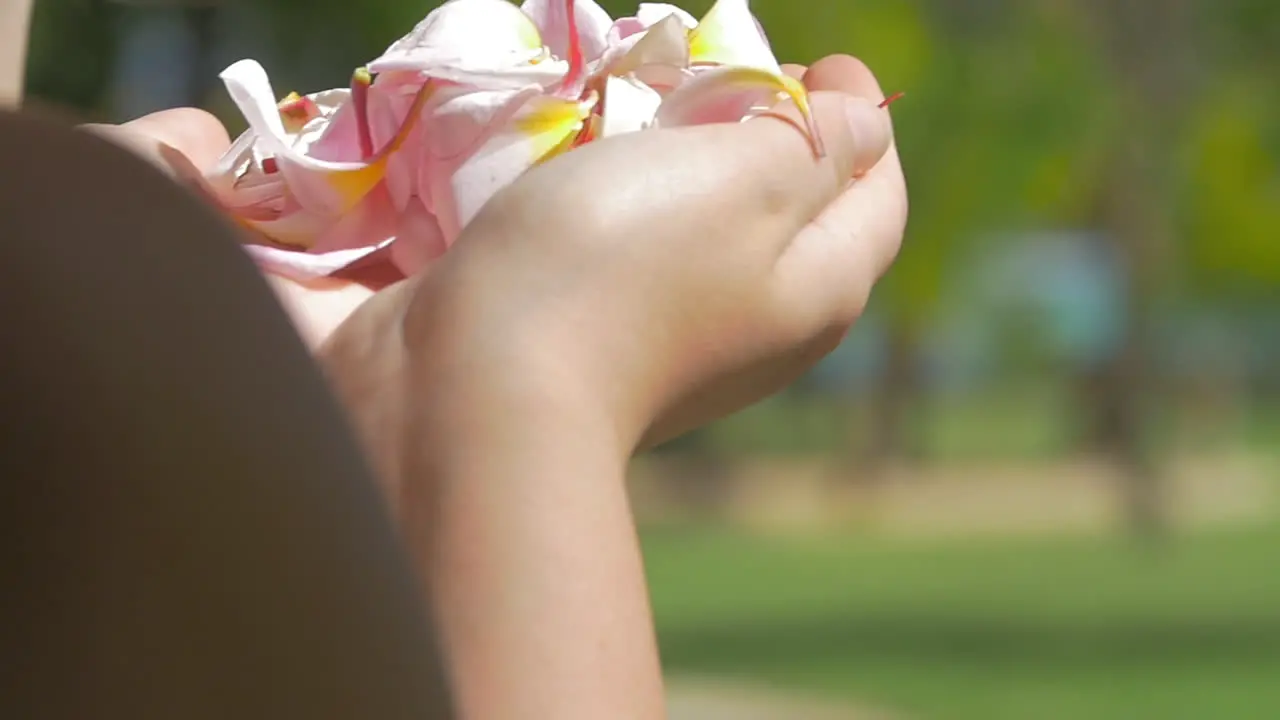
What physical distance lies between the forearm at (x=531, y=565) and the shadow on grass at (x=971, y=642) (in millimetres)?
6470

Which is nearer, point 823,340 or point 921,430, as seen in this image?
point 823,340

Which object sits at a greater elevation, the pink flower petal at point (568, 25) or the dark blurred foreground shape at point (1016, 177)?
the pink flower petal at point (568, 25)

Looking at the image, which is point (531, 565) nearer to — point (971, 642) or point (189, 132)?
point (189, 132)

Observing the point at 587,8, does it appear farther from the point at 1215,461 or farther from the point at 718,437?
the point at 1215,461

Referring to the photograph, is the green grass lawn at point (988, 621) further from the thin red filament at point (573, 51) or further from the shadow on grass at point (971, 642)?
the thin red filament at point (573, 51)

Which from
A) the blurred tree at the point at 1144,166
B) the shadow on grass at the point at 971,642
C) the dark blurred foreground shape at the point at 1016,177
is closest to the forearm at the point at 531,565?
the dark blurred foreground shape at the point at 1016,177

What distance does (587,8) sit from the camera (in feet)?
2.42

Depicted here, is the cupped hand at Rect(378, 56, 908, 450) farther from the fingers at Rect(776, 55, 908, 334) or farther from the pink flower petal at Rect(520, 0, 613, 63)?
the pink flower petal at Rect(520, 0, 613, 63)

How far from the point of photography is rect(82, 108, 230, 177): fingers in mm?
769

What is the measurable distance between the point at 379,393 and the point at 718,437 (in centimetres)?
1046

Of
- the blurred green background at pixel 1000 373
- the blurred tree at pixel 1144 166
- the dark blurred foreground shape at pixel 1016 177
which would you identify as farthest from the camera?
the blurred tree at pixel 1144 166

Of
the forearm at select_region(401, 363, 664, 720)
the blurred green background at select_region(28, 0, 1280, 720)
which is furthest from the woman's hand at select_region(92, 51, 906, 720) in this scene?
the blurred green background at select_region(28, 0, 1280, 720)

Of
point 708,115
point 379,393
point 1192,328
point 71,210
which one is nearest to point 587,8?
point 708,115

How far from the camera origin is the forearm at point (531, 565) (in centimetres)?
51
